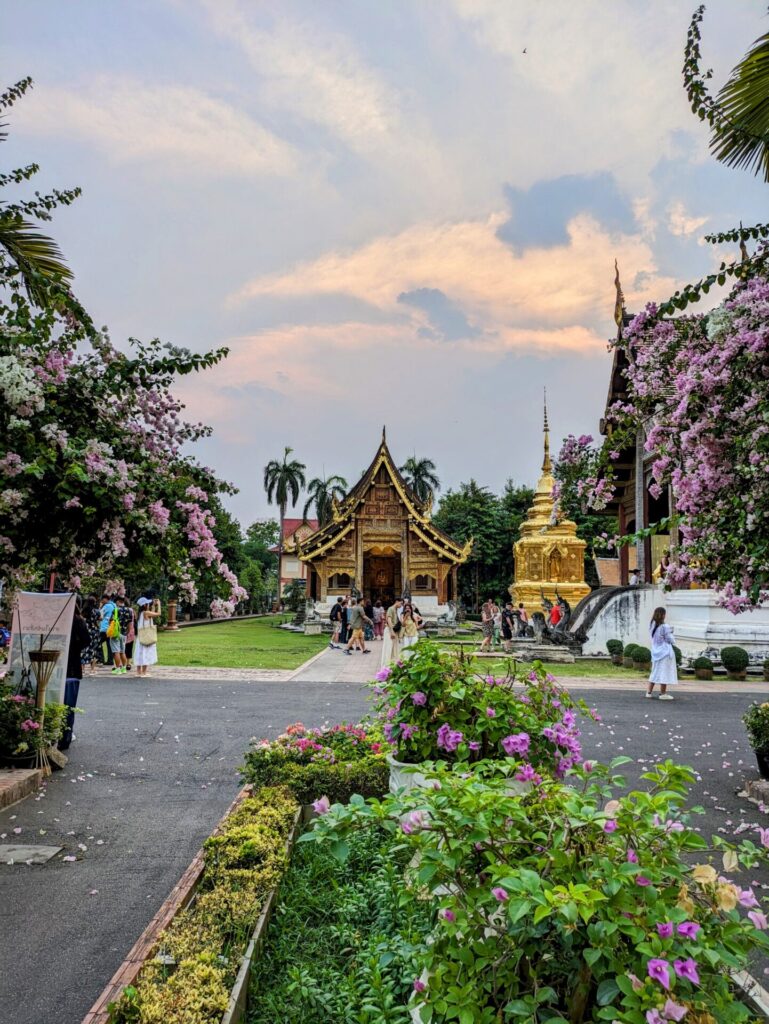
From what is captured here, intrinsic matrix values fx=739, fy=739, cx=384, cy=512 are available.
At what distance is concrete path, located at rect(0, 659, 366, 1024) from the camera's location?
364cm

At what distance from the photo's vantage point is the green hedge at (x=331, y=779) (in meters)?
5.53

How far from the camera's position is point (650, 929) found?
6.14 ft

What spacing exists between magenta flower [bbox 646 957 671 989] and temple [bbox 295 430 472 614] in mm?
31825

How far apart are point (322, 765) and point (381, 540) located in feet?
95.0

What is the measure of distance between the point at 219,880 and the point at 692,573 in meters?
4.39

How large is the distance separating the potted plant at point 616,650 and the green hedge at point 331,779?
599 inches

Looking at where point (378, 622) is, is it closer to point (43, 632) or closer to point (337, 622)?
point (337, 622)

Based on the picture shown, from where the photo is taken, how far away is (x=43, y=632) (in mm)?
7859

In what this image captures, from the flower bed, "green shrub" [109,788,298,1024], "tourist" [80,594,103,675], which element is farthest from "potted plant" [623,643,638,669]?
"green shrub" [109,788,298,1024]

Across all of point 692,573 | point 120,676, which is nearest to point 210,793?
point 692,573

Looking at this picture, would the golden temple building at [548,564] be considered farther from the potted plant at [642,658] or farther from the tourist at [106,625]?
the tourist at [106,625]

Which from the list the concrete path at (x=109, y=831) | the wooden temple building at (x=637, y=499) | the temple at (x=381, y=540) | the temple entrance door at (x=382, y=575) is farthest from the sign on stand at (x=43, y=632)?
the temple entrance door at (x=382, y=575)

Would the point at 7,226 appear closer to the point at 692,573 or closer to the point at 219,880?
the point at 219,880

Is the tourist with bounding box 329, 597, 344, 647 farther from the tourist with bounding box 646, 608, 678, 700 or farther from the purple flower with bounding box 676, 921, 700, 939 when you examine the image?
the purple flower with bounding box 676, 921, 700, 939
